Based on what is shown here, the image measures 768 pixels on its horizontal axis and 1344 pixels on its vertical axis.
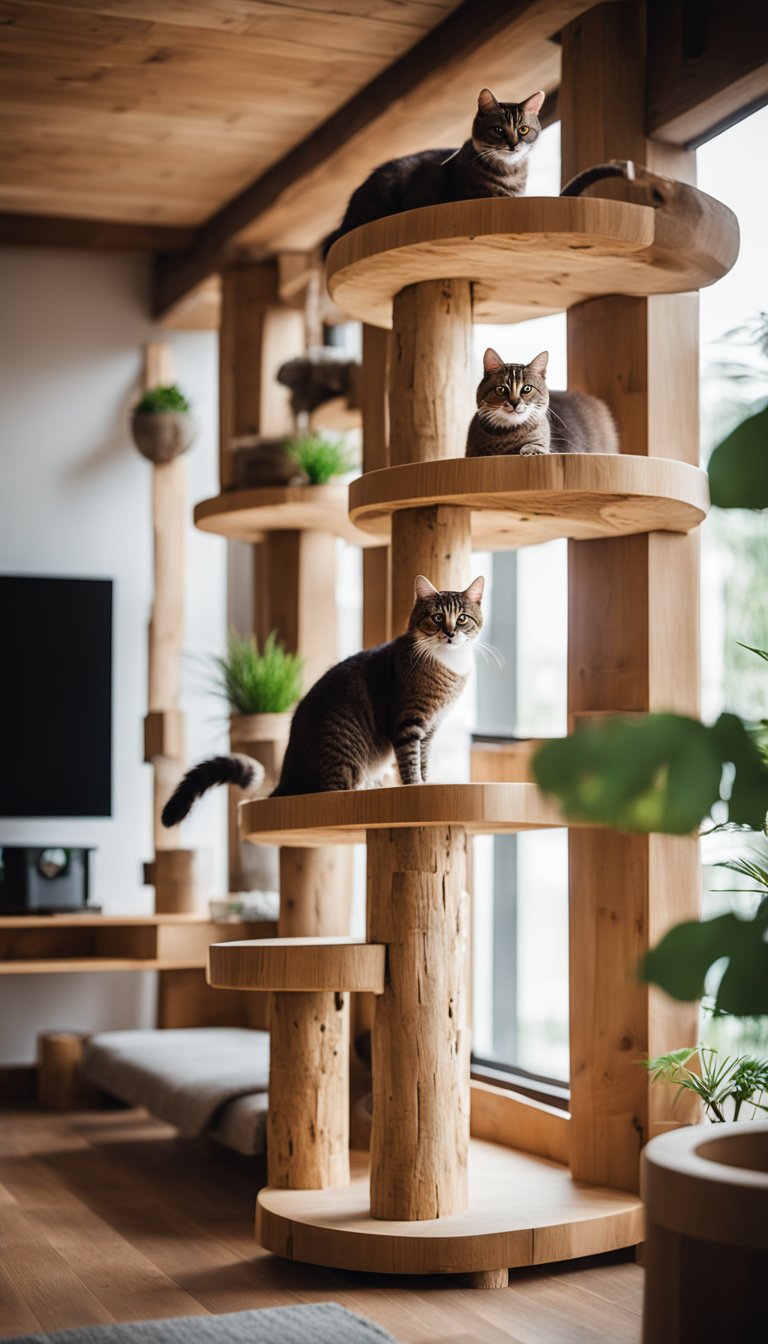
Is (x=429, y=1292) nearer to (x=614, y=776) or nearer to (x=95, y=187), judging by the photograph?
(x=614, y=776)

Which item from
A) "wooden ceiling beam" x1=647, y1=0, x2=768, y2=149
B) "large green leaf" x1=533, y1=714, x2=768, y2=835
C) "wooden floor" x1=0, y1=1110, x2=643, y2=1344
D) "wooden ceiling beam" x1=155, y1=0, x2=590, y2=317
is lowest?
"wooden floor" x1=0, y1=1110, x2=643, y2=1344

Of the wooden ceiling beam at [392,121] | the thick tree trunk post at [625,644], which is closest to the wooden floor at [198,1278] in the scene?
the thick tree trunk post at [625,644]

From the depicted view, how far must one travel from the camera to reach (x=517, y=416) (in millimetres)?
2828

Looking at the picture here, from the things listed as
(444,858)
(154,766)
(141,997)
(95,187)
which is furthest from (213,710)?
(444,858)

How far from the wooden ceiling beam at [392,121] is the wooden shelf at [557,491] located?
3.44 ft

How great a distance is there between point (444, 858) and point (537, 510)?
69 cm

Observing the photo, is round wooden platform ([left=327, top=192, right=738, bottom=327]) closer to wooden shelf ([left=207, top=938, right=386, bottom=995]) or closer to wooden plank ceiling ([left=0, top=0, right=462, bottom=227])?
wooden plank ceiling ([left=0, top=0, right=462, bottom=227])

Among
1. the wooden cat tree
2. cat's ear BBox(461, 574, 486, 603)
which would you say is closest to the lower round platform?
the wooden cat tree

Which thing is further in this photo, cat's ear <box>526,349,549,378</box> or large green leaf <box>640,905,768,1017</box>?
cat's ear <box>526,349,549,378</box>

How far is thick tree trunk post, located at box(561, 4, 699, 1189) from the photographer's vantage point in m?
2.99

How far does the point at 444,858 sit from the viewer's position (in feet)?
9.37

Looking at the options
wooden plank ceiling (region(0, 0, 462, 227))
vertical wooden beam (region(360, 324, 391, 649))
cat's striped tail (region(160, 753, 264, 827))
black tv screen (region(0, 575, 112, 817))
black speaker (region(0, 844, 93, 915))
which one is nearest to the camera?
cat's striped tail (region(160, 753, 264, 827))

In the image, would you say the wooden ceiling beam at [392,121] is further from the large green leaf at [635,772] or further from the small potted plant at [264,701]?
the large green leaf at [635,772]

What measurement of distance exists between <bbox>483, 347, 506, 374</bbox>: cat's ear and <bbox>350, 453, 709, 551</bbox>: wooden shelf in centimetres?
19
